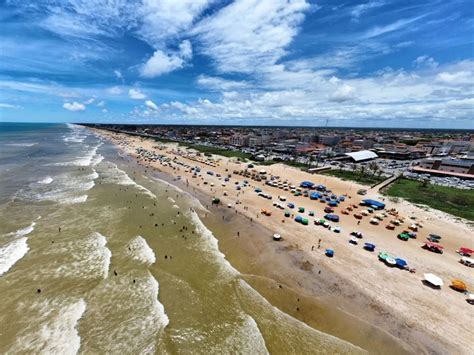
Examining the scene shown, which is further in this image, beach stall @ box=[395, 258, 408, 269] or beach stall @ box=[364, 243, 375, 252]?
beach stall @ box=[364, 243, 375, 252]

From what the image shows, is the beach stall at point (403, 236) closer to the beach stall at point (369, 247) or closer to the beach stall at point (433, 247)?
the beach stall at point (433, 247)

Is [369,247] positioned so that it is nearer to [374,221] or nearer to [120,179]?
[374,221]

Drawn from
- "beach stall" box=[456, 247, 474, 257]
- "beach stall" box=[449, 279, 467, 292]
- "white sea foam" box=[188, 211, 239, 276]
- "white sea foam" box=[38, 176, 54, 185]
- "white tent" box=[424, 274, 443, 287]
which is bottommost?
"beach stall" box=[456, 247, 474, 257]

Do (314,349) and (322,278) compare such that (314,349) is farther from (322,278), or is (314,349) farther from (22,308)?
(22,308)

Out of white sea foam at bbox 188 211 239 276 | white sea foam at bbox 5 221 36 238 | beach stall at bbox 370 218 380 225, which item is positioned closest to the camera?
white sea foam at bbox 188 211 239 276

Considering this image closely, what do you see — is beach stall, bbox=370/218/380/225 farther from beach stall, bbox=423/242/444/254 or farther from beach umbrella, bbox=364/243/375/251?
beach umbrella, bbox=364/243/375/251

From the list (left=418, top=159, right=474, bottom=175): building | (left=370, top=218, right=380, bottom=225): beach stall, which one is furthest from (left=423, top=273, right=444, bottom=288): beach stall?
(left=418, top=159, right=474, bottom=175): building

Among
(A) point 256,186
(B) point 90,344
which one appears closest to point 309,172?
(A) point 256,186
